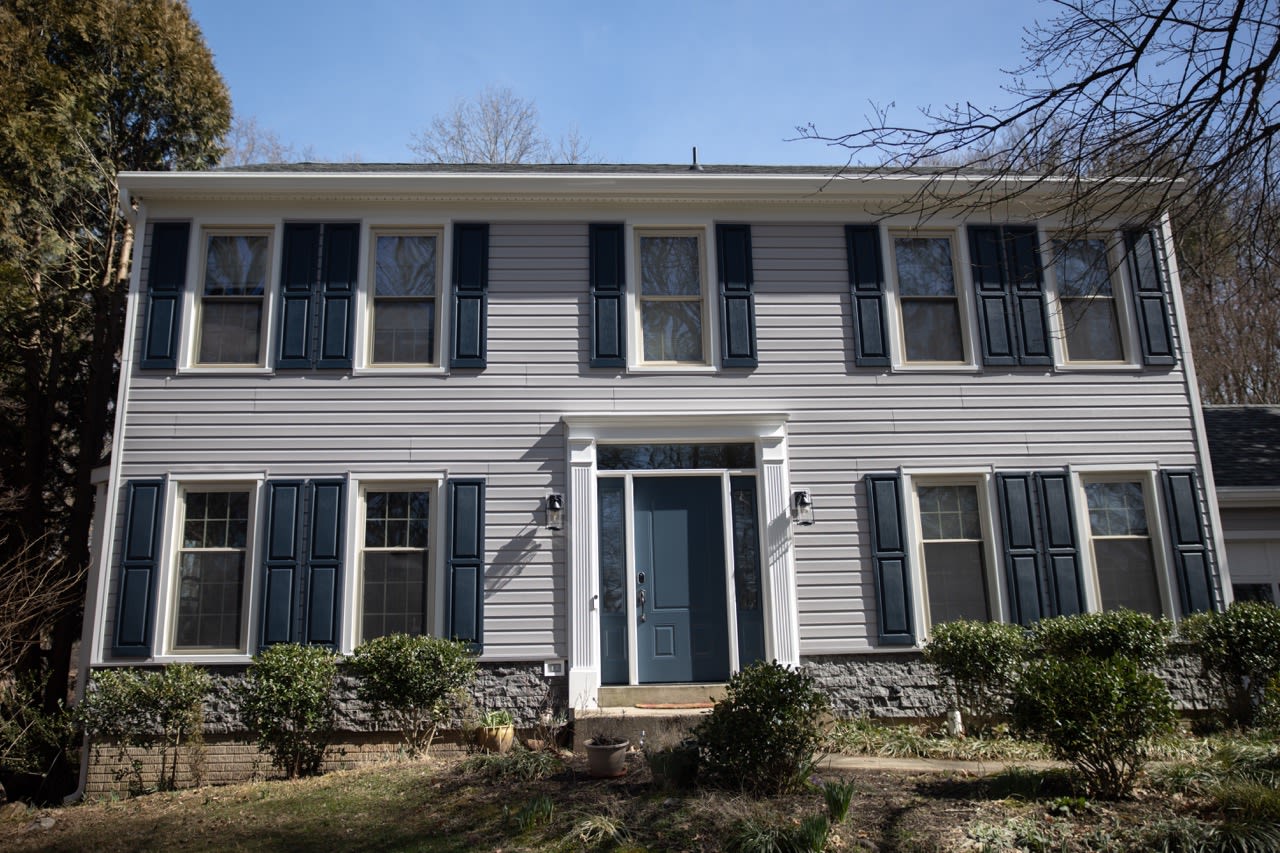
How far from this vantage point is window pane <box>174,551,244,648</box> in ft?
28.7

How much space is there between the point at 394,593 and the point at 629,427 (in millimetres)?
2855

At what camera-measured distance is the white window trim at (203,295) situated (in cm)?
924

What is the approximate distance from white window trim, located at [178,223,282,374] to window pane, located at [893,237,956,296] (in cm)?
666

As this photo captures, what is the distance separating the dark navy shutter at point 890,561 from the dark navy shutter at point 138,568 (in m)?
7.08

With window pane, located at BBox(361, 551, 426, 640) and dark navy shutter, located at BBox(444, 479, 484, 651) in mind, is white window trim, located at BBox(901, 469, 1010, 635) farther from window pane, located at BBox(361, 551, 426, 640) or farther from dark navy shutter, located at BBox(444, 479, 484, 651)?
window pane, located at BBox(361, 551, 426, 640)

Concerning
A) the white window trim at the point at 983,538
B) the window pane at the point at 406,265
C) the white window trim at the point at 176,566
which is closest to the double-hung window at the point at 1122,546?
the white window trim at the point at 983,538

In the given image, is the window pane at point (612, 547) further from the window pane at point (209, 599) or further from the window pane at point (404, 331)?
the window pane at point (209, 599)

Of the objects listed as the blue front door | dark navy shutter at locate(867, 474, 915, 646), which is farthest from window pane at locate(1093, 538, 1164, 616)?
the blue front door

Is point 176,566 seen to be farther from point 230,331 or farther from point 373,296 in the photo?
point 373,296

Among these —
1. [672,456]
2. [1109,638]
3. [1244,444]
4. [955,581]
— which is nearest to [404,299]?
[672,456]

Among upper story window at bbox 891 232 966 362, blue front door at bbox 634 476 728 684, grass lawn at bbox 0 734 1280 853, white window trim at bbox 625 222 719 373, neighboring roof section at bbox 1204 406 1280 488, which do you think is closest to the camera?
grass lawn at bbox 0 734 1280 853

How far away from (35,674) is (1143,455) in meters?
12.4

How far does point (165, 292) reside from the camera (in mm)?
9312

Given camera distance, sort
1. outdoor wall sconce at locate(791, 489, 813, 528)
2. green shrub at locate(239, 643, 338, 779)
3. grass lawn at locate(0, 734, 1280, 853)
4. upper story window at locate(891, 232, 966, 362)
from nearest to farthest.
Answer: grass lawn at locate(0, 734, 1280, 853)
green shrub at locate(239, 643, 338, 779)
outdoor wall sconce at locate(791, 489, 813, 528)
upper story window at locate(891, 232, 966, 362)
